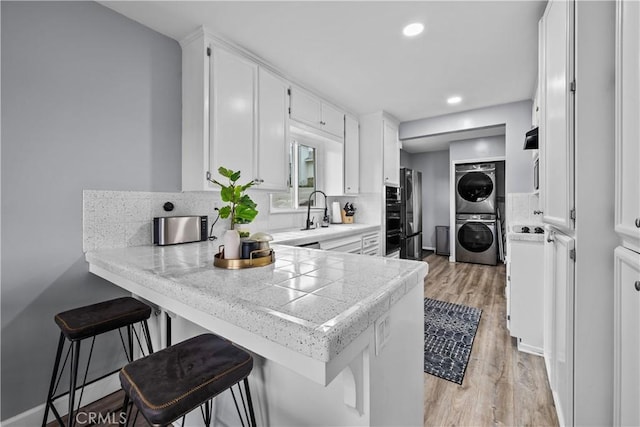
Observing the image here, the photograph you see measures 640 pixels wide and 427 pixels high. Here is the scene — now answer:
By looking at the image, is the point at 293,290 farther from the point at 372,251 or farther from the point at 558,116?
the point at 372,251

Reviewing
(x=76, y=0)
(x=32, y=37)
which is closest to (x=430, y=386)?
(x=32, y=37)

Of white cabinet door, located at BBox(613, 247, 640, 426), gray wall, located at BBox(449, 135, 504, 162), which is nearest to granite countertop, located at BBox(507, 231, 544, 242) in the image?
white cabinet door, located at BBox(613, 247, 640, 426)

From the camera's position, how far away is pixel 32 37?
1.51 m

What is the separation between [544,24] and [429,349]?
90.7 inches

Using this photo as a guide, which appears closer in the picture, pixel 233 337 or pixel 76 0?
pixel 233 337

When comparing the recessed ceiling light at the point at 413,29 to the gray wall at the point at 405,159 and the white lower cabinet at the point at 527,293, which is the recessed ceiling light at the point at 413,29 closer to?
the white lower cabinet at the point at 527,293

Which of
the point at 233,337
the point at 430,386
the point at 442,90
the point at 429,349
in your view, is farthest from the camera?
the point at 442,90

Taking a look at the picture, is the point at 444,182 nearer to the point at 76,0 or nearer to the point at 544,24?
the point at 544,24

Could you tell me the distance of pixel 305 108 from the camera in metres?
3.01

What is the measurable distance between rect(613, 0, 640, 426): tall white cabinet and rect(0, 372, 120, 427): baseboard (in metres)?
2.49

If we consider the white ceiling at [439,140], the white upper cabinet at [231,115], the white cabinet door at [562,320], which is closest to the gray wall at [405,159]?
the white ceiling at [439,140]

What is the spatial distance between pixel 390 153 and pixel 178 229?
10.1ft

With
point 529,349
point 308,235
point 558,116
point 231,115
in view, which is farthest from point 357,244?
point 558,116

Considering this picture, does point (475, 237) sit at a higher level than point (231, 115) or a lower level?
lower
